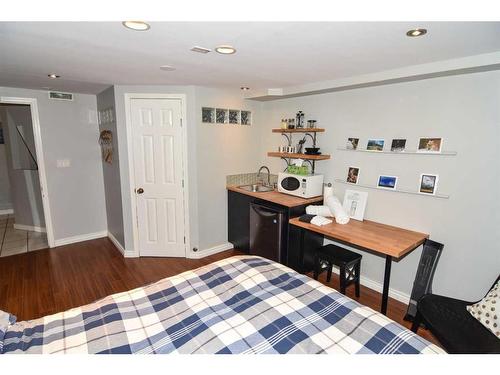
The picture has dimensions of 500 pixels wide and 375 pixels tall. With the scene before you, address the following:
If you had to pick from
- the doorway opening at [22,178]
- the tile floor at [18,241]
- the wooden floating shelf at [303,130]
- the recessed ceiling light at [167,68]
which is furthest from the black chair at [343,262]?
the doorway opening at [22,178]

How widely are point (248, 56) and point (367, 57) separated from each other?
34.4 inches

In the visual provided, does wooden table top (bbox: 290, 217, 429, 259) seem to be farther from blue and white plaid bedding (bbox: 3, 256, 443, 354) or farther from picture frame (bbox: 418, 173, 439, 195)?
blue and white plaid bedding (bbox: 3, 256, 443, 354)

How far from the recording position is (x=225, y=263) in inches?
78.7

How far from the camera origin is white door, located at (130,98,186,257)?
3293mm

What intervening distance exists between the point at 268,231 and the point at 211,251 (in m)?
1.03

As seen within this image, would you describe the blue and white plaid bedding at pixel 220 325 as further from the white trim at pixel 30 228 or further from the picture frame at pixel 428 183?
the white trim at pixel 30 228

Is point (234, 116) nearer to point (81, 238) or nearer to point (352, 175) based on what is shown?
point (352, 175)

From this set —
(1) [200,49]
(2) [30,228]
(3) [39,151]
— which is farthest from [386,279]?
(2) [30,228]

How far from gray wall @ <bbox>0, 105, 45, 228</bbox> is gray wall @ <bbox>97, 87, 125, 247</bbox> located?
4.48 ft

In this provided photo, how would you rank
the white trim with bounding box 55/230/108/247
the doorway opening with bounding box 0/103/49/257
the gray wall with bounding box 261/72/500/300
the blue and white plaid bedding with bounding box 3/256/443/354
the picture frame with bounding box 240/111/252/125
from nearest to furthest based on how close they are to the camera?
the blue and white plaid bedding with bounding box 3/256/443/354, the gray wall with bounding box 261/72/500/300, the picture frame with bounding box 240/111/252/125, the white trim with bounding box 55/230/108/247, the doorway opening with bounding box 0/103/49/257

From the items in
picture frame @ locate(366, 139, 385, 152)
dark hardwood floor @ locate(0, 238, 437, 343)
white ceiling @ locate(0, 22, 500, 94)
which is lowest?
dark hardwood floor @ locate(0, 238, 437, 343)

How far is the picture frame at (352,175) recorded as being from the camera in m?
2.95

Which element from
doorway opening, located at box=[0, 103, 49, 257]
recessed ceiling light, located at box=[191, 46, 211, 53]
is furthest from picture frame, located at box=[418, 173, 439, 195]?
doorway opening, located at box=[0, 103, 49, 257]

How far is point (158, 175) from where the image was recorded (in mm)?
3428
